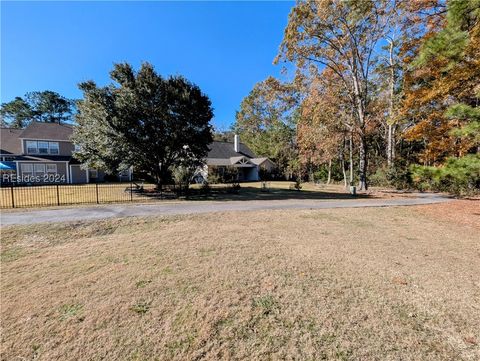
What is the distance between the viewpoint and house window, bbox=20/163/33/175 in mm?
26902

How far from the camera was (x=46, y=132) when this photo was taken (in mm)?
30047

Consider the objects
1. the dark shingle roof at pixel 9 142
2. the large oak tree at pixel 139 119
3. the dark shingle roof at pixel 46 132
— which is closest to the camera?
the large oak tree at pixel 139 119

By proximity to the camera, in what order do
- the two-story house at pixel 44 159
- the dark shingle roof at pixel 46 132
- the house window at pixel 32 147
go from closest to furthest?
1. the two-story house at pixel 44 159
2. the house window at pixel 32 147
3. the dark shingle roof at pixel 46 132

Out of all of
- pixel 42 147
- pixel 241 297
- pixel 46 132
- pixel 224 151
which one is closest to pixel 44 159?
pixel 42 147

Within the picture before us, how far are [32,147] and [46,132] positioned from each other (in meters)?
2.42

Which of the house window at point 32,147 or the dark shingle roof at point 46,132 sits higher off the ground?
the dark shingle roof at point 46,132

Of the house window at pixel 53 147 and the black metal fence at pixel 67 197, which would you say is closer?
the black metal fence at pixel 67 197

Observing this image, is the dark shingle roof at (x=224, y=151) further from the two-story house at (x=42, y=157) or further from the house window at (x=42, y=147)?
the house window at (x=42, y=147)

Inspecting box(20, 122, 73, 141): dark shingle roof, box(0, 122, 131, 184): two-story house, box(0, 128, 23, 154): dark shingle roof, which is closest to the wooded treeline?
box(0, 122, 131, 184): two-story house

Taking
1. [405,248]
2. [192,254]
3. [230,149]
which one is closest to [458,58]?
[405,248]

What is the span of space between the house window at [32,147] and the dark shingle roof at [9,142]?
108cm

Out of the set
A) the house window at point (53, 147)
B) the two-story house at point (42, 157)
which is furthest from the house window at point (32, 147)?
the house window at point (53, 147)

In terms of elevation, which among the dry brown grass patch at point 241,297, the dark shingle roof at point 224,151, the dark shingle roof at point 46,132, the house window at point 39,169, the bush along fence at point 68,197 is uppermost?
the dark shingle roof at point 46,132

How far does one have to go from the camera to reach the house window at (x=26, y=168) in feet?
88.3
